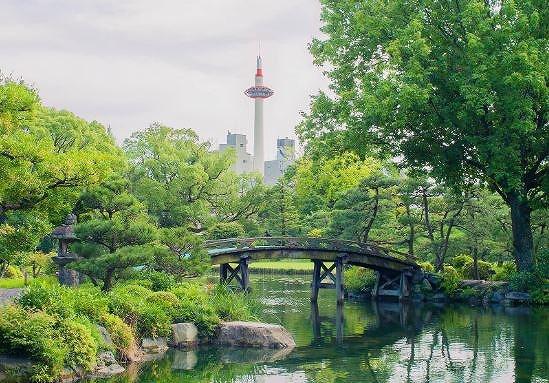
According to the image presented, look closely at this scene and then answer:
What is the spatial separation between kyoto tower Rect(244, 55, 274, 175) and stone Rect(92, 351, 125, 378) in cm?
10549

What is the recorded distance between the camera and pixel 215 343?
66.6 ft

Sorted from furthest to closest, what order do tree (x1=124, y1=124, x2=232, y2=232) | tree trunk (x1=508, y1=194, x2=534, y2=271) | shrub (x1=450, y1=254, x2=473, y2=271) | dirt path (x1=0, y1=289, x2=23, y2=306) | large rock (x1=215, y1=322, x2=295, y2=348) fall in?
tree (x1=124, y1=124, x2=232, y2=232)
shrub (x1=450, y1=254, x2=473, y2=271)
tree trunk (x1=508, y1=194, x2=534, y2=271)
large rock (x1=215, y1=322, x2=295, y2=348)
dirt path (x1=0, y1=289, x2=23, y2=306)

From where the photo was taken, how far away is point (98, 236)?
853 inches

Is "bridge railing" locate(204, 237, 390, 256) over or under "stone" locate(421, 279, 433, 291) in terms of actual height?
over

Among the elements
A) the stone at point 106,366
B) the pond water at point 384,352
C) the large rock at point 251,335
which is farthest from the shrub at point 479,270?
the stone at point 106,366

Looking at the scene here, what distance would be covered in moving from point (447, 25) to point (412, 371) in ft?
52.9

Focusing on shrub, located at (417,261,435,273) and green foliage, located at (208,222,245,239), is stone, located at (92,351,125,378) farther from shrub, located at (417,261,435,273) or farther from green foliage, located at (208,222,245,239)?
green foliage, located at (208,222,245,239)

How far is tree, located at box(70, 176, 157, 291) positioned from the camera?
2103cm

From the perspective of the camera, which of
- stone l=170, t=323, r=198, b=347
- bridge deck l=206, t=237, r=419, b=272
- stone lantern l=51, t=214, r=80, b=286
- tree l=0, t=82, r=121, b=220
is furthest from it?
bridge deck l=206, t=237, r=419, b=272

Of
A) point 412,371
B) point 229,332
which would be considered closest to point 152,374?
point 229,332

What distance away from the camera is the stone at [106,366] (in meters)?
16.1

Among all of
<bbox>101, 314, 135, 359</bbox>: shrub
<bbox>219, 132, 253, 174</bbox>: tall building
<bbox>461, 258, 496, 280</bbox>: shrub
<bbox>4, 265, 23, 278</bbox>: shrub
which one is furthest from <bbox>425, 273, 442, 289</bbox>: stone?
<bbox>219, 132, 253, 174</bbox>: tall building

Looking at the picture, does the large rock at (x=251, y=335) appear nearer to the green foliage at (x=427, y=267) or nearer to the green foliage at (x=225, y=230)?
the green foliage at (x=427, y=267)

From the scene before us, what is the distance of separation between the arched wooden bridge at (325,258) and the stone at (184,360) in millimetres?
10430
